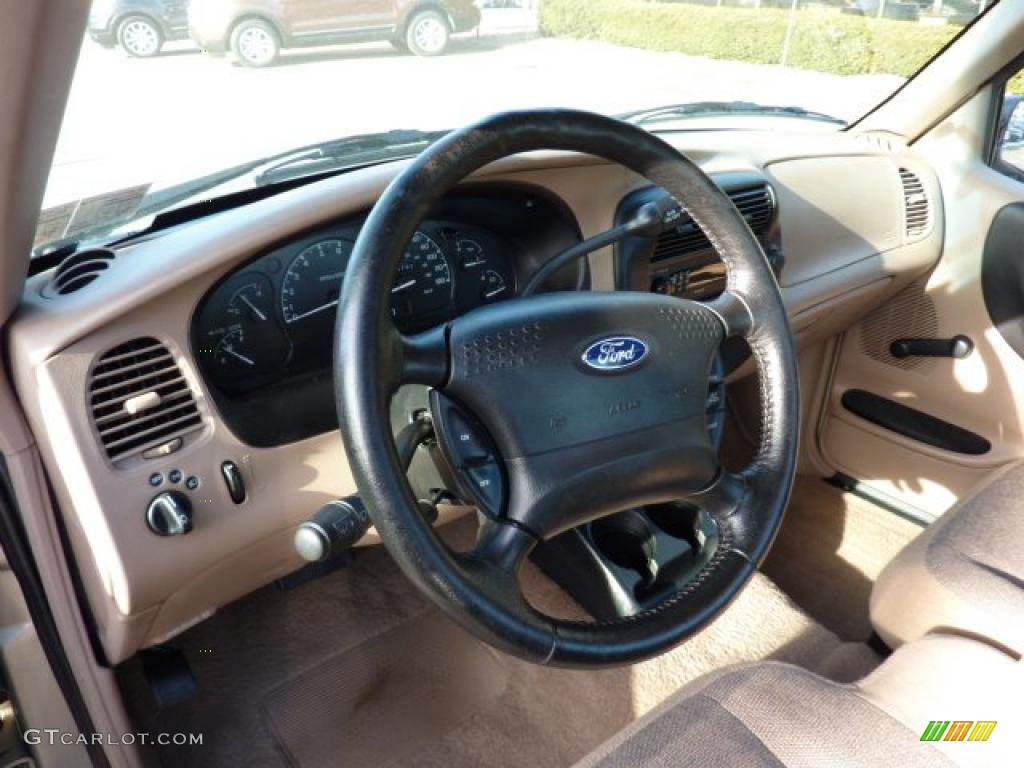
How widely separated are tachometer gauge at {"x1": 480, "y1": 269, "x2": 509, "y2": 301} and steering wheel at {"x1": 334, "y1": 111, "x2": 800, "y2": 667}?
1.67 ft

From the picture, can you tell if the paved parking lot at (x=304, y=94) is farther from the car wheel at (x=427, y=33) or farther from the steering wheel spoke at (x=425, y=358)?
the steering wheel spoke at (x=425, y=358)

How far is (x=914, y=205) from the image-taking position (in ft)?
7.72

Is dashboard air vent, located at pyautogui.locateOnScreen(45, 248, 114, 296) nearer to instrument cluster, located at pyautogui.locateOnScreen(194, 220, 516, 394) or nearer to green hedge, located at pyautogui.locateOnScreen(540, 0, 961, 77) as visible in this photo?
instrument cluster, located at pyautogui.locateOnScreen(194, 220, 516, 394)

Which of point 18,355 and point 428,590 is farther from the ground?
point 18,355

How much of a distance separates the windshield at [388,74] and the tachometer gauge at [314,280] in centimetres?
18

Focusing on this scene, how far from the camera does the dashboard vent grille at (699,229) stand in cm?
175

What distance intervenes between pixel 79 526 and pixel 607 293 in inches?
32.2

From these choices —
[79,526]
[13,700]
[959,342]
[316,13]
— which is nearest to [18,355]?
[79,526]

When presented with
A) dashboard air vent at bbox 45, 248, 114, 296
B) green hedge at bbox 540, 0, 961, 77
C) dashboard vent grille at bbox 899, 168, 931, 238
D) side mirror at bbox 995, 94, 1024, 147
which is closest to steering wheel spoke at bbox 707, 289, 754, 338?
dashboard air vent at bbox 45, 248, 114, 296

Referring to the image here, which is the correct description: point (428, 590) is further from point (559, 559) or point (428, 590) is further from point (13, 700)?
point (559, 559)

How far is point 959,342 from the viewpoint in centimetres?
233

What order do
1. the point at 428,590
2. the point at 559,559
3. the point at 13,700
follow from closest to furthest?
the point at 428,590, the point at 13,700, the point at 559,559

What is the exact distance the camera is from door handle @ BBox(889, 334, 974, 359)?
91.4 inches

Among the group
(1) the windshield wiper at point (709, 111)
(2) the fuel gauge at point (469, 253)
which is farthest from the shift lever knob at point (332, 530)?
(1) the windshield wiper at point (709, 111)
